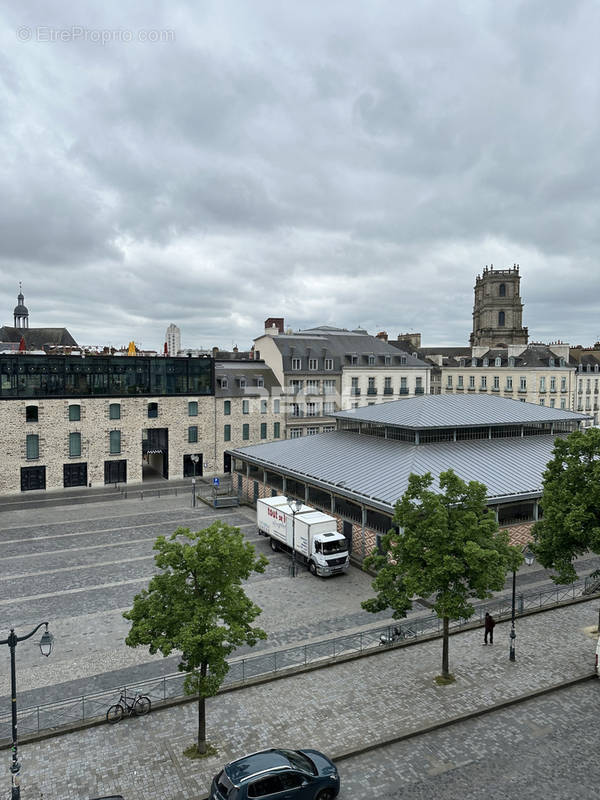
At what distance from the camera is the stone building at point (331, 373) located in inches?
2603

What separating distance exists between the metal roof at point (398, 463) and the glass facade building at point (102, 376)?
19.2m

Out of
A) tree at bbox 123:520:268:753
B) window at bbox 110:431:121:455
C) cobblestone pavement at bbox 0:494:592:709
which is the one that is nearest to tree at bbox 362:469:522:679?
tree at bbox 123:520:268:753

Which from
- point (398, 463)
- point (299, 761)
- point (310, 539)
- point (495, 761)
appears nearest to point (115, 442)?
point (310, 539)

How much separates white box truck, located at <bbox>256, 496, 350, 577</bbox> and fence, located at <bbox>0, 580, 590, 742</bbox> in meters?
6.14

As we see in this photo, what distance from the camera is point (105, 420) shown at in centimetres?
5488

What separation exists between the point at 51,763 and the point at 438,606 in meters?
12.3

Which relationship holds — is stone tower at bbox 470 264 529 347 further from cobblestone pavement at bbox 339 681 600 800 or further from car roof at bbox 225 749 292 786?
car roof at bbox 225 749 292 786

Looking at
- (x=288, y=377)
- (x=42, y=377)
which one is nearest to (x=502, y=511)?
(x=288, y=377)

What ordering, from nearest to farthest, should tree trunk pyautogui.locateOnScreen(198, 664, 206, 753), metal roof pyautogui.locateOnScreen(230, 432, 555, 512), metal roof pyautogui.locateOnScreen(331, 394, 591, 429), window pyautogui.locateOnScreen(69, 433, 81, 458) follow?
tree trunk pyautogui.locateOnScreen(198, 664, 206, 753) → metal roof pyautogui.locateOnScreen(230, 432, 555, 512) → metal roof pyautogui.locateOnScreen(331, 394, 591, 429) → window pyautogui.locateOnScreen(69, 433, 81, 458)

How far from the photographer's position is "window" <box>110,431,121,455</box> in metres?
55.3

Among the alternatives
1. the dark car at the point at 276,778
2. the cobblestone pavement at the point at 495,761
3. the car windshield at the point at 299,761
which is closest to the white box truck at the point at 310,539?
the cobblestone pavement at the point at 495,761

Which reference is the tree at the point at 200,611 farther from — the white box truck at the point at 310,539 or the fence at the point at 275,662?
the white box truck at the point at 310,539

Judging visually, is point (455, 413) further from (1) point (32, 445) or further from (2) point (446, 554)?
(1) point (32, 445)

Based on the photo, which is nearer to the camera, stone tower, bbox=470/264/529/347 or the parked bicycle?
the parked bicycle
